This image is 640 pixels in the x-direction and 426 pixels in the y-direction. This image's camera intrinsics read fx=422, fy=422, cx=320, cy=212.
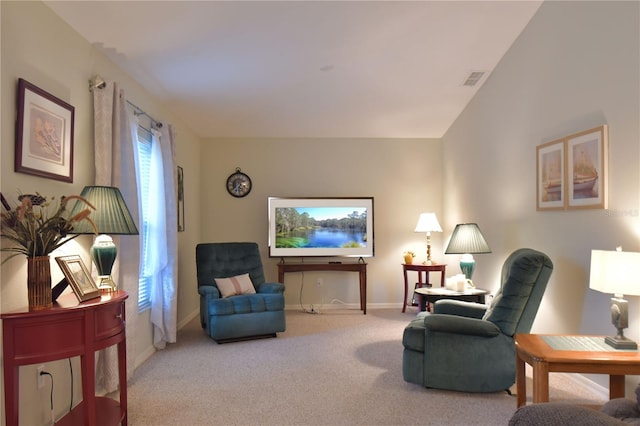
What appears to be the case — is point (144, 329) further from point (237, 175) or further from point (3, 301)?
point (237, 175)

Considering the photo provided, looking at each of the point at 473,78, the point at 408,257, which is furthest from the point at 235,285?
the point at 473,78

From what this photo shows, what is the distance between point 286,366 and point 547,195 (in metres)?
2.67

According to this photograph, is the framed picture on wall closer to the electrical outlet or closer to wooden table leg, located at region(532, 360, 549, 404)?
wooden table leg, located at region(532, 360, 549, 404)

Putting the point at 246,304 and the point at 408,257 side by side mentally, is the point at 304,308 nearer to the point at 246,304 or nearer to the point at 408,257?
the point at 408,257

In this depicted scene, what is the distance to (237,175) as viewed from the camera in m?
5.99

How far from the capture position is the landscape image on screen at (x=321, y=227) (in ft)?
19.0

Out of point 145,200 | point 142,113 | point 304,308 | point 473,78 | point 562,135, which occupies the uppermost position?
point 473,78

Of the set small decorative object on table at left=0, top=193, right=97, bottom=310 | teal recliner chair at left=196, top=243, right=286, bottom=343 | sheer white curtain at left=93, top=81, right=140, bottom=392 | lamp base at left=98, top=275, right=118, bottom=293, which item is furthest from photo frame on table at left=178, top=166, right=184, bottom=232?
small decorative object on table at left=0, top=193, right=97, bottom=310

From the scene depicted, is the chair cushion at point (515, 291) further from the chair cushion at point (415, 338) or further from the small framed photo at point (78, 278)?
the small framed photo at point (78, 278)

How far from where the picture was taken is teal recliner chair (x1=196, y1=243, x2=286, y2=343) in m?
4.23

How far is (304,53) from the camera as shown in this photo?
3.91 meters

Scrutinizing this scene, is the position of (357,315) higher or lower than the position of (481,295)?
lower

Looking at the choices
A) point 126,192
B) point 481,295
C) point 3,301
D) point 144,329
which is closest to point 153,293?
point 144,329

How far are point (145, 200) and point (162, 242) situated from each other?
44 cm
